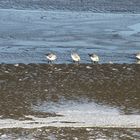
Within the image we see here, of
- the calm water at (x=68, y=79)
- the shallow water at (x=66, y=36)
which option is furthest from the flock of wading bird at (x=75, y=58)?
the shallow water at (x=66, y=36)

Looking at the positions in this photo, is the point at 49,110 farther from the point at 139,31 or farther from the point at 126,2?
the point at 126,2

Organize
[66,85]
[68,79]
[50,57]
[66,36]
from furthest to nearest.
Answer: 1. [66,36]
2. [50,57]
3. [68,79]
4. [66,85]

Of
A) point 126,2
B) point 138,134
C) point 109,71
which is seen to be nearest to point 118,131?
point 138,134

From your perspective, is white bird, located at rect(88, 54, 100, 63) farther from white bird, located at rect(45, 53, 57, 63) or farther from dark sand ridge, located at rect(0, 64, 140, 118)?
white bird, located at rect(45, 53, 57, 63)

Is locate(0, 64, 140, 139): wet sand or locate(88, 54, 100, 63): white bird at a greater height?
locate(88, 54, 100, 63): white bird

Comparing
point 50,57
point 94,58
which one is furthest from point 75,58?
point 50,57

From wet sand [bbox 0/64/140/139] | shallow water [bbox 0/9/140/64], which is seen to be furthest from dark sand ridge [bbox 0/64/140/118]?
shallow water [bbox 0/9/140/64]

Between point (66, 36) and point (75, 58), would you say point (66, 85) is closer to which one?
point (75, 58)

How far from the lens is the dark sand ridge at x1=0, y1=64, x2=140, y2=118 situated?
14.3m

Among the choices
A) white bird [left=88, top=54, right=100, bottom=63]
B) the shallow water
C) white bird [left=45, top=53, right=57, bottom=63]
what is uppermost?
the shallow water

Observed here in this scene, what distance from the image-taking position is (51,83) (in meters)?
16.6

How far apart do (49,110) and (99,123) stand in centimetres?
157

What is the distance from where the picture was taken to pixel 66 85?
16375 mm

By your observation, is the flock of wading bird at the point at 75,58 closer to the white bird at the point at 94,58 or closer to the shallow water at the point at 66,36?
the white bird at the point at 94,58
